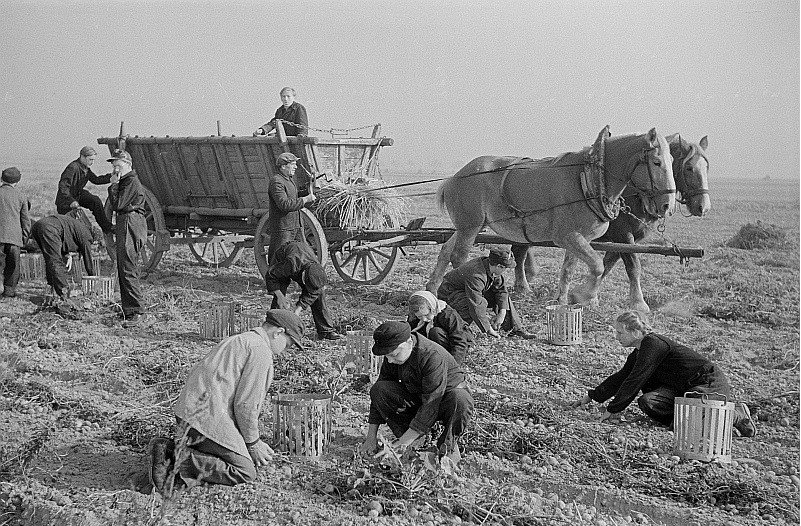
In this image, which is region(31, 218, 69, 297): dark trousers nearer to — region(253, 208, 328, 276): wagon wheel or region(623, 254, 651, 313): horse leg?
region(253, 208, 328, 276): wagon wheel

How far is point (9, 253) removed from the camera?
1051 centimetres

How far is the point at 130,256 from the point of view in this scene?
358 inches

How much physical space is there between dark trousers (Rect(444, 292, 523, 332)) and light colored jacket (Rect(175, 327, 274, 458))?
326 cm

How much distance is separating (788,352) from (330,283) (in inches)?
227

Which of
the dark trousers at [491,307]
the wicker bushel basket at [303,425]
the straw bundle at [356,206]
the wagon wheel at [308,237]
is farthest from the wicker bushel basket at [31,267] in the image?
the wicker bushel basket at [303,425]

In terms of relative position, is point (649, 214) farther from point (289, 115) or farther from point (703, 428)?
point (289, 115)

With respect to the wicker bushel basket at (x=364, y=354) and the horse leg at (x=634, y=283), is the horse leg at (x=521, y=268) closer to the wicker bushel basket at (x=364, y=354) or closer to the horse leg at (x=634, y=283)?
the horse leg at (x=634, y=283)

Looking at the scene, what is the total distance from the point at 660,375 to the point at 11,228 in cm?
761

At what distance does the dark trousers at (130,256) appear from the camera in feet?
29.8

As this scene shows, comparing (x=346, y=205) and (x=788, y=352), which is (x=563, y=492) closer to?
(x=788, y=352)

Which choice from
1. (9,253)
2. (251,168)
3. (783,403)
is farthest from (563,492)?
(9,253)

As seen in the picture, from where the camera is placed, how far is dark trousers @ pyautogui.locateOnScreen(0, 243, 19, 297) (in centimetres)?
1052

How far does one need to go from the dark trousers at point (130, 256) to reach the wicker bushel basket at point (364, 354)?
3078mm

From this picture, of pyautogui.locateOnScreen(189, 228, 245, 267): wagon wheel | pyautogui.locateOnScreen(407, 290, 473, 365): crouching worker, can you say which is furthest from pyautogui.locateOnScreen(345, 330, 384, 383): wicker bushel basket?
pyautogui.locateOnScreen(189, 228, 245, 267): wagon wheel
